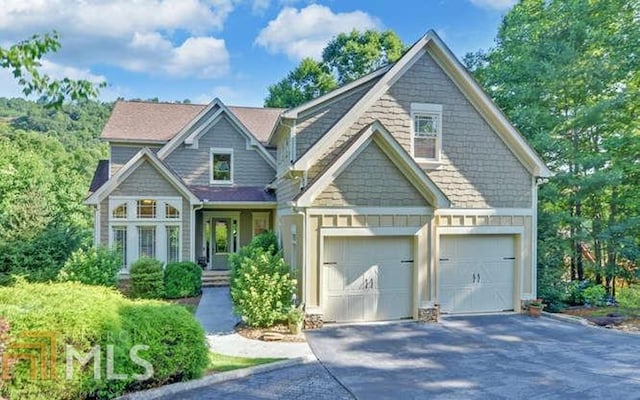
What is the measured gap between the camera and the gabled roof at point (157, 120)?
1919cm

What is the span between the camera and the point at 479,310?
41.5 ft

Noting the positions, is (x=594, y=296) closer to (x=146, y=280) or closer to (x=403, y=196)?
(x=403, y=196)

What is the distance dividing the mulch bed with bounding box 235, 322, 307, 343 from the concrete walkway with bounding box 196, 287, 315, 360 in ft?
0.58

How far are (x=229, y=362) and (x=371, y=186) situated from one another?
18.4ft

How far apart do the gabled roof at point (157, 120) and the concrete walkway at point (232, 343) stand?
975 centimetres

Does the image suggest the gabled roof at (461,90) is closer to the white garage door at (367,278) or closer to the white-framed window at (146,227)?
the white garage door at (367,278)

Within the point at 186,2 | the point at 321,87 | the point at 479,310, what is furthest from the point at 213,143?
the point at 321,87

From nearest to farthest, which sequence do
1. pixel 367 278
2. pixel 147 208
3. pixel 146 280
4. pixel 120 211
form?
1. pixel 367 278
2. pixel 146 280
3. pixel 120 211
4. pixel 147 208

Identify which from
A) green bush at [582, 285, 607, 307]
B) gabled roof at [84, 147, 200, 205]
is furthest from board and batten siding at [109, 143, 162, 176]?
green bush at [582, 285, 607, 307]

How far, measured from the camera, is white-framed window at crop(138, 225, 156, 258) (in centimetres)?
1659

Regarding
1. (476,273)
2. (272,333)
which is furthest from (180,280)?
(476,273)

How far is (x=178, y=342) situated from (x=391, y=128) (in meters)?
8.23

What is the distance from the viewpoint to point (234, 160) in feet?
64.6

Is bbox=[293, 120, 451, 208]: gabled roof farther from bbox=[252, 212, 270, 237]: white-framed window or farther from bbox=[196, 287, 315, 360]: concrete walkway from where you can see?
bbox=[252, 212, 270, 237]: white-framed window
